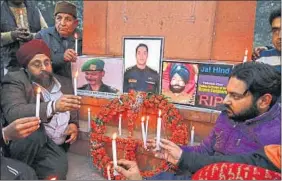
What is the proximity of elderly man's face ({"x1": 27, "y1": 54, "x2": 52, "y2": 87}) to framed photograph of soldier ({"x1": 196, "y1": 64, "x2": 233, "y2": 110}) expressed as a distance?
80.3 inches

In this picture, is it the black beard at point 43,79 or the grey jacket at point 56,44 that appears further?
the grey jacket at point 56,44

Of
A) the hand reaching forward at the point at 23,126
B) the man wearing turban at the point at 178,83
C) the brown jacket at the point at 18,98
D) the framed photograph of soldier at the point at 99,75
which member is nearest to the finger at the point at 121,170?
the hand reaching forward at the point at 23,126

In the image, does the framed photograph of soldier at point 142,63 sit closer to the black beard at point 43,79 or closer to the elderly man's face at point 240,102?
the black beard at point 43,79

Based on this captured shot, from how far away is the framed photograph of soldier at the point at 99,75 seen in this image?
5004mm

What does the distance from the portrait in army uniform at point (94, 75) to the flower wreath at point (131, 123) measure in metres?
0.95

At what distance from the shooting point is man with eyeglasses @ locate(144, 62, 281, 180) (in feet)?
7.14

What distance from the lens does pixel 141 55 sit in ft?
15.6

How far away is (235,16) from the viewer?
415 centimetres

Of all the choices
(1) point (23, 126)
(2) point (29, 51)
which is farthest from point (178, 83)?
(1) point (23, 126)

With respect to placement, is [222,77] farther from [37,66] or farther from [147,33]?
[37,66]

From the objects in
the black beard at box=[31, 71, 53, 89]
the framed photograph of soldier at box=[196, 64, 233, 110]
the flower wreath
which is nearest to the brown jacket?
the black beard at box=[31, 71, 53, 89]

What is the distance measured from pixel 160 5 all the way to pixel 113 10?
0.84 m

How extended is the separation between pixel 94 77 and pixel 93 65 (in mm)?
200

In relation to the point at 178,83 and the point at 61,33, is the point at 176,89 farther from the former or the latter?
the point at 61,33
